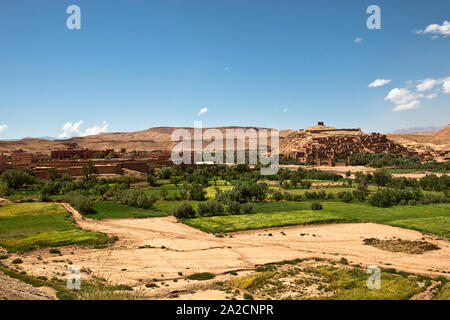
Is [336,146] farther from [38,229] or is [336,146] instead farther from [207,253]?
[38,229]

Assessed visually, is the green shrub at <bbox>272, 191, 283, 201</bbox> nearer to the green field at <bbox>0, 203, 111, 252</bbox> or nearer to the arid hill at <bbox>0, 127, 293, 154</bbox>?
the green field at <bbox>0, 203, 111, 252</bbox>

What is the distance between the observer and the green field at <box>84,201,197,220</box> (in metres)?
31.0

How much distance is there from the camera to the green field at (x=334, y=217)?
2613cm

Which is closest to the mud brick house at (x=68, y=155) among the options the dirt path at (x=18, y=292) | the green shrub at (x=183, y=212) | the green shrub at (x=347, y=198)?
the green shrub at (x=183, y=212)

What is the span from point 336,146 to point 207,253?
8869 centimetres

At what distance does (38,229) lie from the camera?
24.6m

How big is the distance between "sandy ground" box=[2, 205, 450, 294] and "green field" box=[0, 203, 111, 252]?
46.9 inches

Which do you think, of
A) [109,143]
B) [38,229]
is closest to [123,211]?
[38,229]

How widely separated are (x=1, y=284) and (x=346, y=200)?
34.8 metres

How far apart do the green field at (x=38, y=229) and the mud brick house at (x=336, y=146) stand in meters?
67.4

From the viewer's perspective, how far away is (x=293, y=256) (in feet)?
62.0

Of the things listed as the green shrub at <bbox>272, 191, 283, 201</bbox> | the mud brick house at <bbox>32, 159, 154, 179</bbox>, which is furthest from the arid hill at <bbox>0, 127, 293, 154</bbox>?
the green shrub at <bbox>272, 191, 283, 201</bbox>

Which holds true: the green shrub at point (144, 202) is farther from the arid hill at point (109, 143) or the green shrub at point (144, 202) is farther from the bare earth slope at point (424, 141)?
the bare earth slope at point (424, 141)
